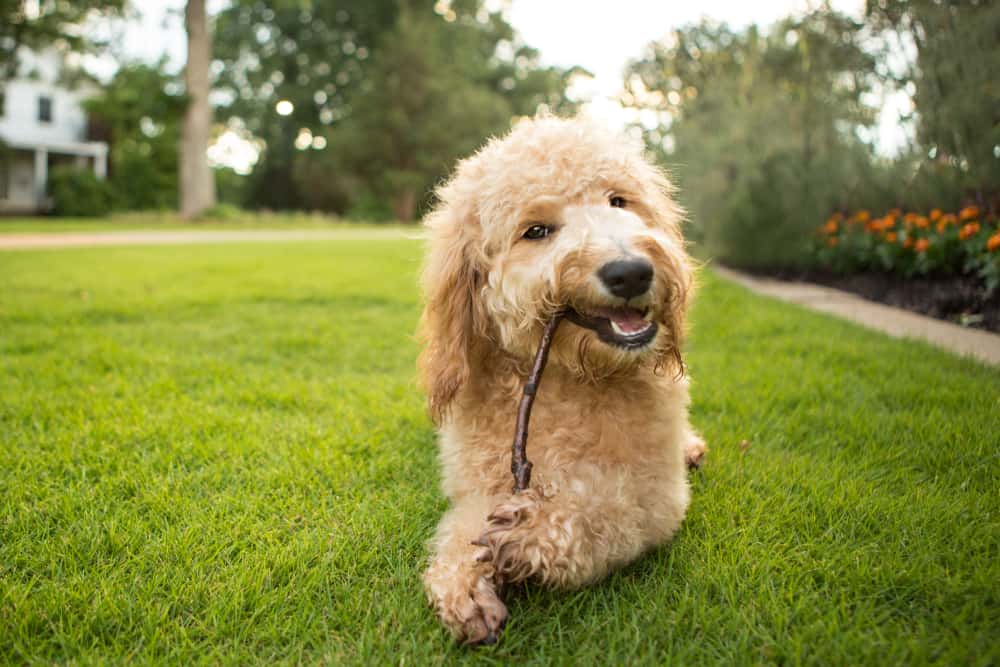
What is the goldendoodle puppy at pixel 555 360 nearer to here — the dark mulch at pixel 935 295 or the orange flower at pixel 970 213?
the dark mulch at pixel 935 295

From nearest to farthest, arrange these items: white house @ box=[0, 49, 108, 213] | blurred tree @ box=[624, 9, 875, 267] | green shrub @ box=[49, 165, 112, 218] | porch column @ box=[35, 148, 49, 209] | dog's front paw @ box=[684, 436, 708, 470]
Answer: dog's front paw @ box=[684, 436, 708, 470]
blurred tree @ box=[624, 9, 875, 267]
green shrub @ box=[49, 165, 112, 218]
white house @ box=[0, 49, 108, 213]
porch column @ box=[35, 148, 49, 209]

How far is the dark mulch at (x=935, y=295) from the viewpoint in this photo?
5211mm

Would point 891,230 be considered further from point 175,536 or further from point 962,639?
point 175,536

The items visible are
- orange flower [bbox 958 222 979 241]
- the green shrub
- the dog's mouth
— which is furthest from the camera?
the green shrub

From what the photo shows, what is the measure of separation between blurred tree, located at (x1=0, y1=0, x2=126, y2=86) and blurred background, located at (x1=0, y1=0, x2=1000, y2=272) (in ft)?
0.23

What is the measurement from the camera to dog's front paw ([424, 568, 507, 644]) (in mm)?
1725

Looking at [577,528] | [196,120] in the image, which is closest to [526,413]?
[577,528]

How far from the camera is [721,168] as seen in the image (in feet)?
32.4

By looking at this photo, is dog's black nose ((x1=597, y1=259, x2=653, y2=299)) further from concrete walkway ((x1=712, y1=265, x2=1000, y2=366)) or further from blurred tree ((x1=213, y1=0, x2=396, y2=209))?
blurred tree ((x1=213, y1=0, x2=396, y2=209))

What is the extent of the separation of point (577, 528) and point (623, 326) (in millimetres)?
606

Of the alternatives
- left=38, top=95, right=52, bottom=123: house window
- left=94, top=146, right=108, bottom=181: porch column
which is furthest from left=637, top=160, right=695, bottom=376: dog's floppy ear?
left=38, top=95, right=52, bottom=123: house window

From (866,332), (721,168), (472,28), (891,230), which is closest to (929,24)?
(891,230)

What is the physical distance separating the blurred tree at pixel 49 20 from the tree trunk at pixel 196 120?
8.29ft

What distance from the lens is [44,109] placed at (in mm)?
32844
